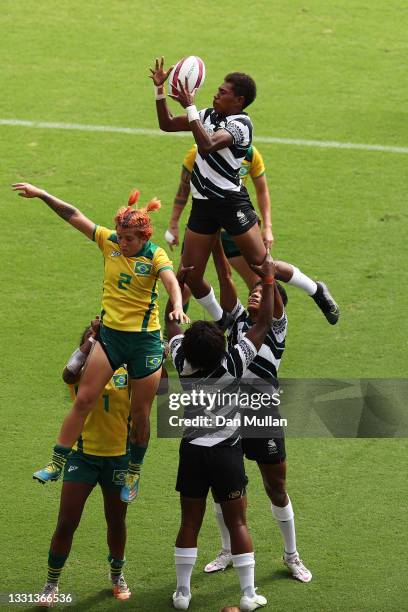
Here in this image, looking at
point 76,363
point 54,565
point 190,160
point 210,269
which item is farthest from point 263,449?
point 210,269

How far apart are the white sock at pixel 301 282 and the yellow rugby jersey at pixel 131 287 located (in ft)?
7.77

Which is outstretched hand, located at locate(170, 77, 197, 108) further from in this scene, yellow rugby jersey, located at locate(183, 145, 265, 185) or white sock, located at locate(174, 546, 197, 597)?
white sock, located at locate(174, 546, 197, 597)

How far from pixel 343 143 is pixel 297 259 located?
2.82 meters

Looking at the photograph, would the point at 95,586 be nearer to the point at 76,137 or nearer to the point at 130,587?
the point at 130,587

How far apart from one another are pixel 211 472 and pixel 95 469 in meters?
0.79

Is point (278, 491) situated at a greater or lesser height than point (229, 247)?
lesser

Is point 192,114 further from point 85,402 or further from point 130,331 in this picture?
point 85,402

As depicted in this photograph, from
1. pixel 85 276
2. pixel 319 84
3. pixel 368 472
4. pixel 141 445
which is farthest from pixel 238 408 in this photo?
pixel 319 84

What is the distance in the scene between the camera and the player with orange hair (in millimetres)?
8352

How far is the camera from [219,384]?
8109mm

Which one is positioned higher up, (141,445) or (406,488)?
(141,445)

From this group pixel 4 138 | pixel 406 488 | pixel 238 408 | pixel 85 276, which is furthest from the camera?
pixel 4 138

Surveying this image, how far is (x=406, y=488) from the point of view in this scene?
32.3ft

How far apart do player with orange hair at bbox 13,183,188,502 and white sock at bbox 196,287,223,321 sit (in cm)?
221
